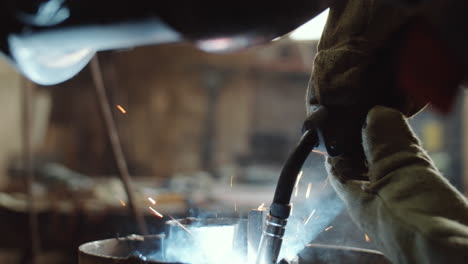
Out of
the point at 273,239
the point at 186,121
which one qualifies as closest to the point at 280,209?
the point at 273,239

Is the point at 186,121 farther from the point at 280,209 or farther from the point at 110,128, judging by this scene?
the point at 280,209

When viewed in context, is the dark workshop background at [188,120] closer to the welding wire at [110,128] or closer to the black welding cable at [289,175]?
the welding wire at [110,128]

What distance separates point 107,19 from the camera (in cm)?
85

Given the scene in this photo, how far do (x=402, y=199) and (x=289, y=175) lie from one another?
31cm

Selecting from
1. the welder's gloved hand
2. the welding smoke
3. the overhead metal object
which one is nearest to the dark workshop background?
the welding smoke

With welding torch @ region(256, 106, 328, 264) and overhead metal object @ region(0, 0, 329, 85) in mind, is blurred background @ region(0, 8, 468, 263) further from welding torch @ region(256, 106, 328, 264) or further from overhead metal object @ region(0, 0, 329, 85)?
overhead metal object @ region(0, 0, 329, 85)

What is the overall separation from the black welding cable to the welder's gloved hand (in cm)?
18

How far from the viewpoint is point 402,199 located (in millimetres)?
1265

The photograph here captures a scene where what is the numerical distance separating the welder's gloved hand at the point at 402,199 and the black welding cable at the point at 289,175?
0.18 m

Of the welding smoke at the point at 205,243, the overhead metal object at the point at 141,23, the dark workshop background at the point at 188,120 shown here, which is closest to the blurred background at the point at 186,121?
the dark workshop background at the point at 188,120

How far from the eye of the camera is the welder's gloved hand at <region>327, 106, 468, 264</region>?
112cm

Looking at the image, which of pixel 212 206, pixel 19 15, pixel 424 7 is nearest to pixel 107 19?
pixel 19 15

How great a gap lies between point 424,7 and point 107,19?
1.76 feet

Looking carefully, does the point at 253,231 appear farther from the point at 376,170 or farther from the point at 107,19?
the point at 107,19
